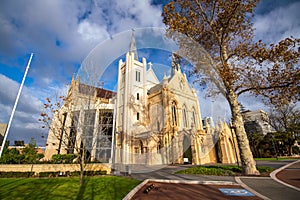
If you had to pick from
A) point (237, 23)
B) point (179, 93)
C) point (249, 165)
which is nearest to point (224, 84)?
point (237, 23)

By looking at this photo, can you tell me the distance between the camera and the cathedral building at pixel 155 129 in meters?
21.5

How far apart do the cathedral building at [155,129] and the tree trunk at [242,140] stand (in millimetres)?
8914

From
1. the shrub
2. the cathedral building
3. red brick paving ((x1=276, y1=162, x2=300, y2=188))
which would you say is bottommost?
red brick paving ((x1=276, y1=162, x2=300, y2=188))

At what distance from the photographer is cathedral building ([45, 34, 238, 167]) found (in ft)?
70.6

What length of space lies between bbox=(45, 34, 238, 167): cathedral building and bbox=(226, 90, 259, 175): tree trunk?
891cm

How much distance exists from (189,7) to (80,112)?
11911mm

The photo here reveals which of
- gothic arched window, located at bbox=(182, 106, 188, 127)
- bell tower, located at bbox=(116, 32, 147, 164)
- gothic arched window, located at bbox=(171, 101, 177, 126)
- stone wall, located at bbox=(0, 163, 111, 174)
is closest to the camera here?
stone wall, located at bbox=(0, 163, 111, 174)

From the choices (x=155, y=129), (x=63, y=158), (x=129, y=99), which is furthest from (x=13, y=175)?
A: (x=129, y=99)

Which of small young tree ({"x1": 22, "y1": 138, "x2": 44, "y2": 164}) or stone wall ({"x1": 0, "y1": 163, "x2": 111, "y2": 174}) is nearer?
stone wall ({"x1": 0, "y1": 163, "x2": 111, "y2": 174})

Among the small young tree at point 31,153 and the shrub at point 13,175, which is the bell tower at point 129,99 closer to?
the small young tree at point 31,153

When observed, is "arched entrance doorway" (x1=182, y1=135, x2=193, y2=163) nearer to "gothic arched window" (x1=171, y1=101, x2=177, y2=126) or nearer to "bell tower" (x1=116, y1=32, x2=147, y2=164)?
"gothic arched window" (x1=171, y1=101, x2=177, y2=126)

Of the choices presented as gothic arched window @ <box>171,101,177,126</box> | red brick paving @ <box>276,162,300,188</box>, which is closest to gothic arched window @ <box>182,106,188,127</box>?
gothic arched window @ <box>171,101,177,126</box>

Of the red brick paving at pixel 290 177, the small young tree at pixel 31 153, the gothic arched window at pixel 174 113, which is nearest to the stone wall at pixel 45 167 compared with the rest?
the small young tree at pixel 31 153

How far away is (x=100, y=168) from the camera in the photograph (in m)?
13.1
